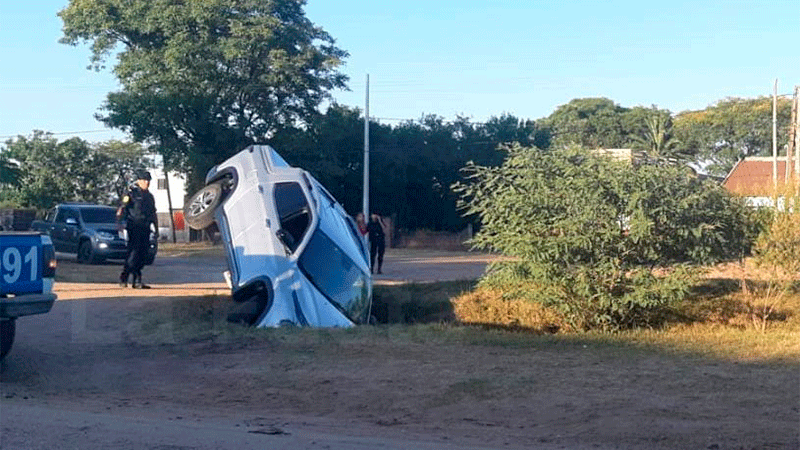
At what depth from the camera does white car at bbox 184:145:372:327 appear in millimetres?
14273

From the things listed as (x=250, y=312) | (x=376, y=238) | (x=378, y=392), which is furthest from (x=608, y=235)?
(x=376, y=238)

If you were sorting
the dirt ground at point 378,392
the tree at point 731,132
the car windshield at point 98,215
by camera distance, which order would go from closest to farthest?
the dirt ground at point 378,392, the car windshield at point 98,215, the tree at point 731,132

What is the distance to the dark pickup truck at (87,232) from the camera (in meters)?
27.4

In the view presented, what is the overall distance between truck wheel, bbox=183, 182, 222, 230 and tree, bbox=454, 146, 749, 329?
464 cm

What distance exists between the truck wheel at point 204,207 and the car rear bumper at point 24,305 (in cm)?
598

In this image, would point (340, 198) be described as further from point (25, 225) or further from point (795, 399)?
point (795, 399)

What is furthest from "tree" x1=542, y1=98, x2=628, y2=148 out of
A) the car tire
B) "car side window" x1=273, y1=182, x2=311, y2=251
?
the car tire

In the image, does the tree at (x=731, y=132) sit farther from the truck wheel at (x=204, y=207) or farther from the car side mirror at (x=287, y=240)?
the car side mirror at (x=287, y=240)

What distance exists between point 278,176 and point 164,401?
22.5 feet

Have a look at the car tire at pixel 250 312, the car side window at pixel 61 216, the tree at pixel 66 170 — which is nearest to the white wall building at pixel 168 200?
the tree at pixel 66 170

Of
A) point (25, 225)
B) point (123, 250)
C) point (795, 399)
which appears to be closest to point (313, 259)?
point (795, 399)

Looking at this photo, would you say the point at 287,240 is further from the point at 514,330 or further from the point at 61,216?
the point at 61,216

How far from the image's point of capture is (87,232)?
91.3ft

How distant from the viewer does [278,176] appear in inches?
646
